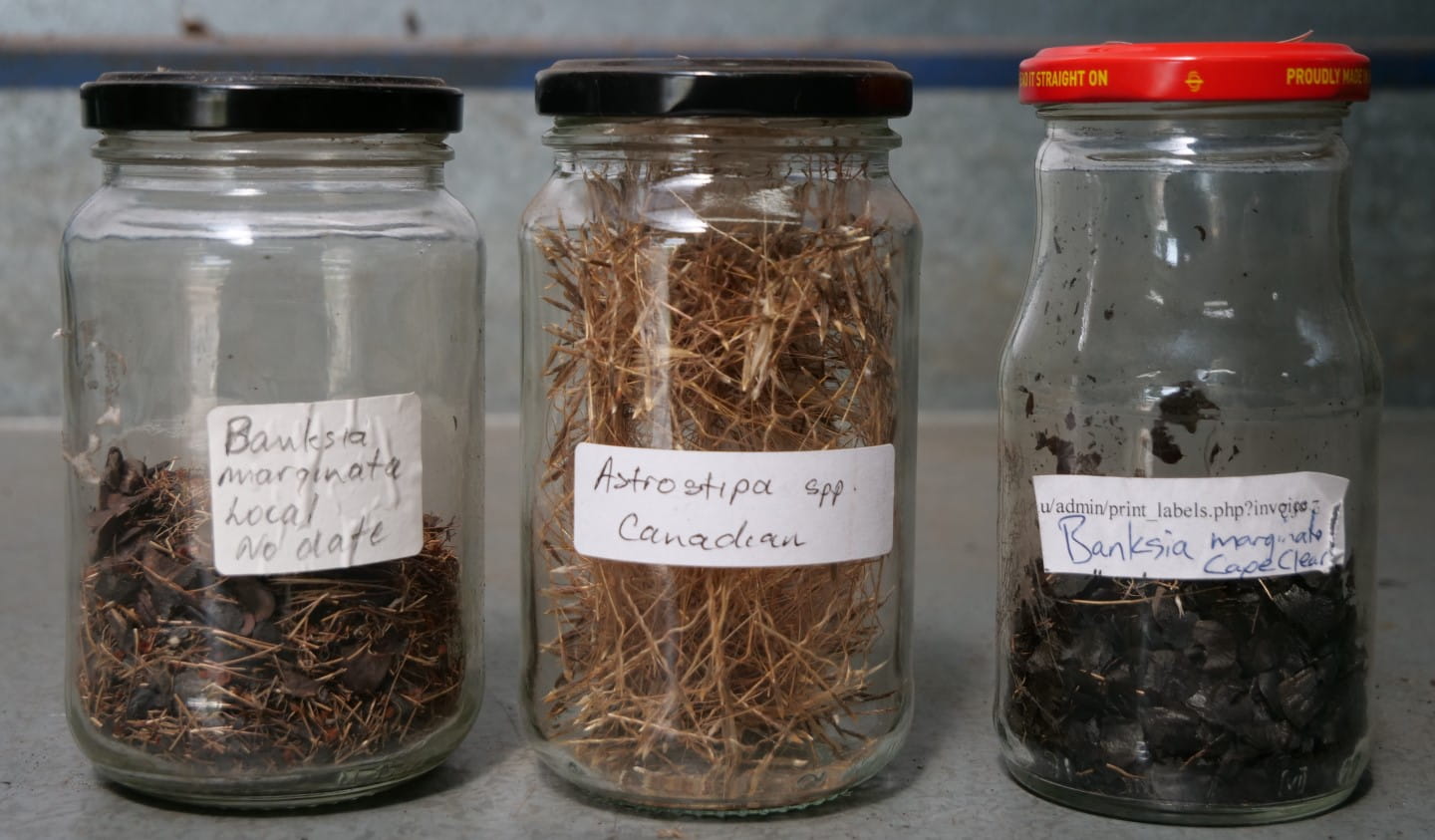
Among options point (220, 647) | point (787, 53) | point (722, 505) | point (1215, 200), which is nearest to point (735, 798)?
point (722, 505)

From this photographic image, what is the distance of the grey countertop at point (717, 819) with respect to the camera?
802 mm

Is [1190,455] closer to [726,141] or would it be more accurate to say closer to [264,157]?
[726,141]

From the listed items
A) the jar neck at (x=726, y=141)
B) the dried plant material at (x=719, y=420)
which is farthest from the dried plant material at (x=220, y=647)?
the jar neck at (x=726, y=141)

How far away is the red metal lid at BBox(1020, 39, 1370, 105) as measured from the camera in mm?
743

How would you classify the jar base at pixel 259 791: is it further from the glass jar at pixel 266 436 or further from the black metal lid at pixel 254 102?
the black metal lid at pixel 254 102

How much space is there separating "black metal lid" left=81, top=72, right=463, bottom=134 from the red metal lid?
0.33 meters

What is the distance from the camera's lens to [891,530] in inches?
32.8

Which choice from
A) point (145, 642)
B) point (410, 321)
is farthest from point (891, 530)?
point (145, 642)

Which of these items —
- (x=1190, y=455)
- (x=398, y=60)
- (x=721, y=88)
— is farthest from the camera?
(x=398, y=60)

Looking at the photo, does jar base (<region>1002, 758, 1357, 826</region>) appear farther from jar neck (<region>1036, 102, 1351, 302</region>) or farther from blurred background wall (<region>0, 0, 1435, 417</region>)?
blurred background wall (<region>0, 0, 1435, 417</region>)

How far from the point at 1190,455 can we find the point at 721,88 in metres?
0.32

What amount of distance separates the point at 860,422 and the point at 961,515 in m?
0.84

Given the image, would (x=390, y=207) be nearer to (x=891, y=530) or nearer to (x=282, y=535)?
(x=282, y=535)

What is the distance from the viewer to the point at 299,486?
0.79m
